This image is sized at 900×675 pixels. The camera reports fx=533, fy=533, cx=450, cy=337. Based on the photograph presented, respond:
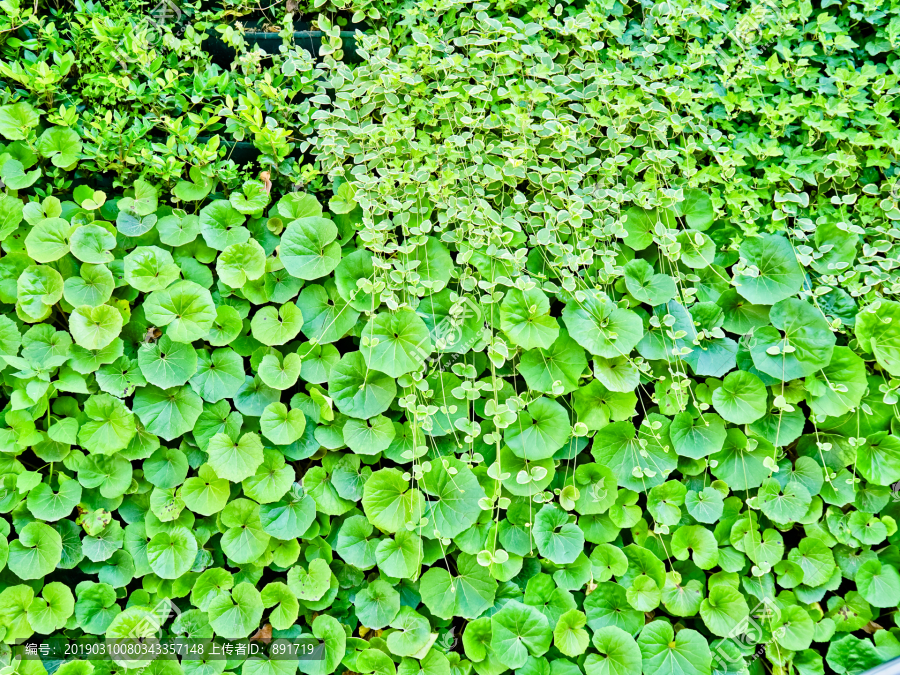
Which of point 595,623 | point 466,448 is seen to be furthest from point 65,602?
point 595,623

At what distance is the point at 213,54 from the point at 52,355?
1079 mm

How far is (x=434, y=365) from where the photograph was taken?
152 centimetres

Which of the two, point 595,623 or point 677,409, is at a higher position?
point 677,409

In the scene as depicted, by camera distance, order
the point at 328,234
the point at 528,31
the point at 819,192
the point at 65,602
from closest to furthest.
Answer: the point at 65,602, the point at 328,234, the point at 528,31, the point at 819,192

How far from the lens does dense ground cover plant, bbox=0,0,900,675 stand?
145 cm

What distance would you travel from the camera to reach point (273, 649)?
57.4 inches

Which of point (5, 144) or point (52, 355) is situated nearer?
point (52, 355)

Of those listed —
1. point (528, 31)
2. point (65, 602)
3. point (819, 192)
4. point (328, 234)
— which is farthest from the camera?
point (819, 192)

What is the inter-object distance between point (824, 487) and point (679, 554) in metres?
0.49

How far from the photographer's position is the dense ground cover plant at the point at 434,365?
57.2 inches

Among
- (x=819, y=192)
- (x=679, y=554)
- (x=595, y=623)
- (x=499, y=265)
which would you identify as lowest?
(x=595, y=623)

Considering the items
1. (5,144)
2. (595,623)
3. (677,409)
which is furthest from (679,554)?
(5,144)

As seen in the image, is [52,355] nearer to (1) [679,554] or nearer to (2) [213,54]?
(2) [213,54]

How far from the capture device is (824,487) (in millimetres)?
1584
